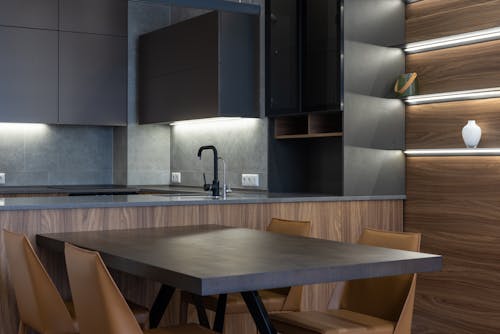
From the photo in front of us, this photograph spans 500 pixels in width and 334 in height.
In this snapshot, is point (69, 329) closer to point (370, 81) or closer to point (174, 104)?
point (370, 81)

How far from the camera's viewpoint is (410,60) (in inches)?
200

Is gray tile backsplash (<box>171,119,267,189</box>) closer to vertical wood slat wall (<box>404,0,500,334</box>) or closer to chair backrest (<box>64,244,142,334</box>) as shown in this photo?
vertical wood slat wall (<box>404,0,500,334</box>)

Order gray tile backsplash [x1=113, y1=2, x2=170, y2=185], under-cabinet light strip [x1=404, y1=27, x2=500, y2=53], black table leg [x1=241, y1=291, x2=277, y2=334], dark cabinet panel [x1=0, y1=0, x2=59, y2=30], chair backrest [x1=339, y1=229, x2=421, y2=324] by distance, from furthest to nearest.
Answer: gray tile backsplash [x1=113, y1=2, x2=170, y2=185], dark cabinet panel [x1=0, y1=0, x2=59, y2=30], under-cabinet light strip [x1=404, y1=27, x2=500, y2=53], chair backrest [x1=339, y1=229, x2=421, y2=324], black table leg [x1=241, y1=291, x2=277, y2=334]

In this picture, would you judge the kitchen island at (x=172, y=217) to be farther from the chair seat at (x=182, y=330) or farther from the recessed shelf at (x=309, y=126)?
the chair seat at (x=182, y=330)

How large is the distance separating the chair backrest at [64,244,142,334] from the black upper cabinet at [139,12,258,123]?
3124 mm

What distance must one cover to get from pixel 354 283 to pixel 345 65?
1.97m

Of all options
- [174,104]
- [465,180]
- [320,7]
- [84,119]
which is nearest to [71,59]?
[84,119]

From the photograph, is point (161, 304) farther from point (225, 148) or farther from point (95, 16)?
point (95, 16)

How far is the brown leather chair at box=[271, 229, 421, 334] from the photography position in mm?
2936

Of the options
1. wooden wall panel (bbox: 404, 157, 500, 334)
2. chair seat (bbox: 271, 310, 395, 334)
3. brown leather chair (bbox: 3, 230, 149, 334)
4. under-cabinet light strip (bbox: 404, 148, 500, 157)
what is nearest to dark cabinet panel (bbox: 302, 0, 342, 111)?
under-cabinet light strip (bbox: 404, 148, 500, 157)

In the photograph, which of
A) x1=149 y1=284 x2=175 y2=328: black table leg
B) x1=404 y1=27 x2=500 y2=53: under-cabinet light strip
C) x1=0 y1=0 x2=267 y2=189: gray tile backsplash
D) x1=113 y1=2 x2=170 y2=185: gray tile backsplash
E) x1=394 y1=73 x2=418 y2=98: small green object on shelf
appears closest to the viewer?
x1=149 y1=284 x2=175 y2=328: black table leg

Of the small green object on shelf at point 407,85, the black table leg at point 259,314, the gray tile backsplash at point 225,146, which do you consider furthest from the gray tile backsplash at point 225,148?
the black table leg at point 259,314

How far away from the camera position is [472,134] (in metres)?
4.41

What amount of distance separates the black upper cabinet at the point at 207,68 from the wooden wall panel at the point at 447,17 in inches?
48.0
